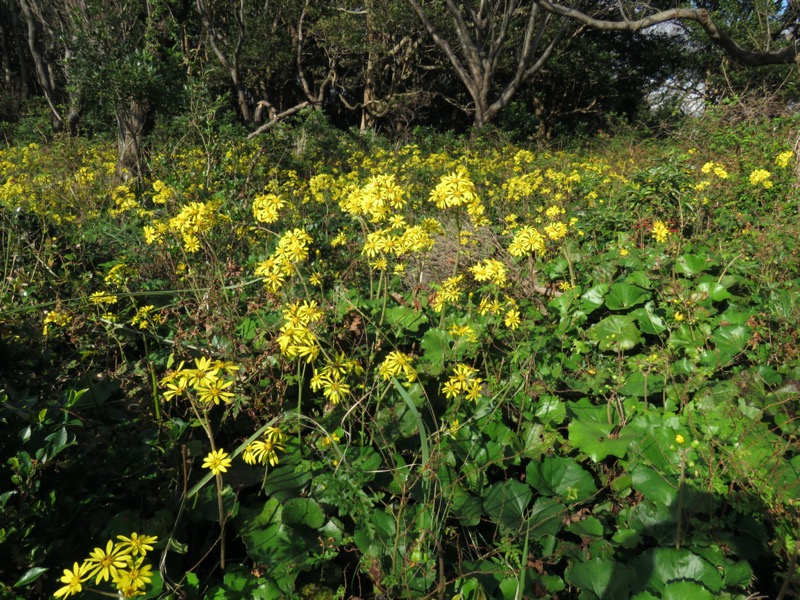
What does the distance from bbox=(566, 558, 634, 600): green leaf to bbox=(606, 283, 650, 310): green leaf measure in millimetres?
1643

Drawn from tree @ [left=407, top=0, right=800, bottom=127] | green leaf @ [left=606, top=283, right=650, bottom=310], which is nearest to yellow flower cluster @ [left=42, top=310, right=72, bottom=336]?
green leaf @ [left=606, top=283, right=650, bottom=310]

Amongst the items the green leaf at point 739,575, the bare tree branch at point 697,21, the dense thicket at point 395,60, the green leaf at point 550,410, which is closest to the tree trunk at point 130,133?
the dense thicket at point 395,60

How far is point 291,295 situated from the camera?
7.58 feet

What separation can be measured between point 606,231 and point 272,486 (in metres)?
3.21

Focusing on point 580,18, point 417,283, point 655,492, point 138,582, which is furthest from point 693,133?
point 138,582

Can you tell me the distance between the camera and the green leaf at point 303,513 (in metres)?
1.47

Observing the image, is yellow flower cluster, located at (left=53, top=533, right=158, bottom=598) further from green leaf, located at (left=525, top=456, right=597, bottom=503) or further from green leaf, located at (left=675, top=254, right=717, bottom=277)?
green leaf, located at (left=675, top=254, right=717, bottom=277)

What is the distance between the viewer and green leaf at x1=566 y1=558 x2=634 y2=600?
127cm

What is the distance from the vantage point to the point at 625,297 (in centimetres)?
268

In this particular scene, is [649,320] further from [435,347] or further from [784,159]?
[784,159]

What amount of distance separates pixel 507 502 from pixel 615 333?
50.4 inches

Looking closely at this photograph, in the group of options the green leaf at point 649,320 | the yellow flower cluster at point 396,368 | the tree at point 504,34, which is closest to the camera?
the yellow flower cluster at point 396,368

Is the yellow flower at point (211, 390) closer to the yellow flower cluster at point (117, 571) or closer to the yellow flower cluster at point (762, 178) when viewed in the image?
the yellow flower cluster at point (117, 571)

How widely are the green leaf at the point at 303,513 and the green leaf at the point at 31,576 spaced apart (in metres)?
0.60
